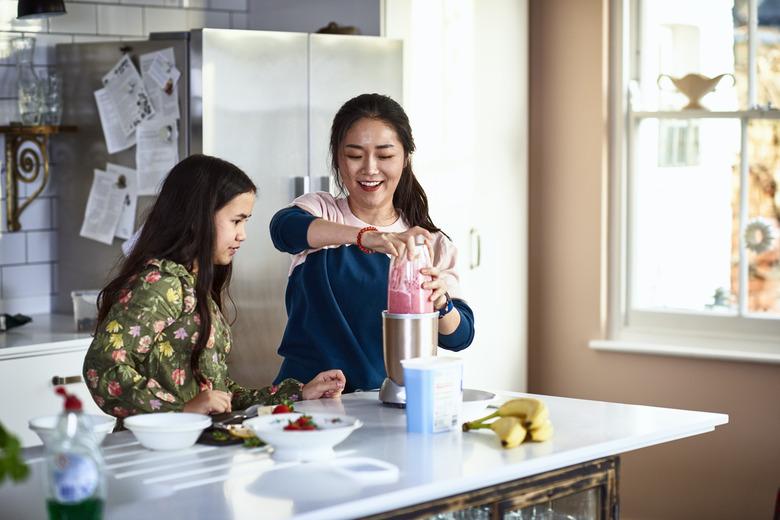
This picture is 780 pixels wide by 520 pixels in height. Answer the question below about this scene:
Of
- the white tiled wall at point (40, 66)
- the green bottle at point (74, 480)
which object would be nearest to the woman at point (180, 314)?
the green bottle at point (74, 480)

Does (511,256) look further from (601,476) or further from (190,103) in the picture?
(601,476)

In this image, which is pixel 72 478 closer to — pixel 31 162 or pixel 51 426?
pixel 51 426

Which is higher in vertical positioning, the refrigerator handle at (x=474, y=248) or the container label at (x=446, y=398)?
the refrigerator handle at (x=474, y=248)

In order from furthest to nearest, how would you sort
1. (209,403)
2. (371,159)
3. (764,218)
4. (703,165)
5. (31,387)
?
(703,165) → (764,218) → (31,387) → (371,159) → (209,403)

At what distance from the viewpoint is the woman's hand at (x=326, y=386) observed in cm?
263

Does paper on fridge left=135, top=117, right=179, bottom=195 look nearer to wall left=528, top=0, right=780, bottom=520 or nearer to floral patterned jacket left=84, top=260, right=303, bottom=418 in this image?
floral patterned jacket left=84, top=260, right=303, bottom=418

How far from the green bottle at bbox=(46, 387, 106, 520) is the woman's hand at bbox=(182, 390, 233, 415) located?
733 millimetres

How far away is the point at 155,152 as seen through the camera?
3916mm

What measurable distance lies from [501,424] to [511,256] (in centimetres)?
250

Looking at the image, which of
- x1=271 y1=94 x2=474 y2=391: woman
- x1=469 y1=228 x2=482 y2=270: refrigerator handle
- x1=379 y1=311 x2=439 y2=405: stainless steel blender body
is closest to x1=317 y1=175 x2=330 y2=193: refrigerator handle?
x1=469 y1=228 x2=482 y2=270: refrigerator handle

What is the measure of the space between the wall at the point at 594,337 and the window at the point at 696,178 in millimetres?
78

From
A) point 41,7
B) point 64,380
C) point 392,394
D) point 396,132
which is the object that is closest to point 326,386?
point 392,394

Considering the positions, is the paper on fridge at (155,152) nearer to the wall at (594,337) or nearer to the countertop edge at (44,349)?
the countertop edge at (44,349)

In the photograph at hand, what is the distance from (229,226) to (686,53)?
8.18ft
